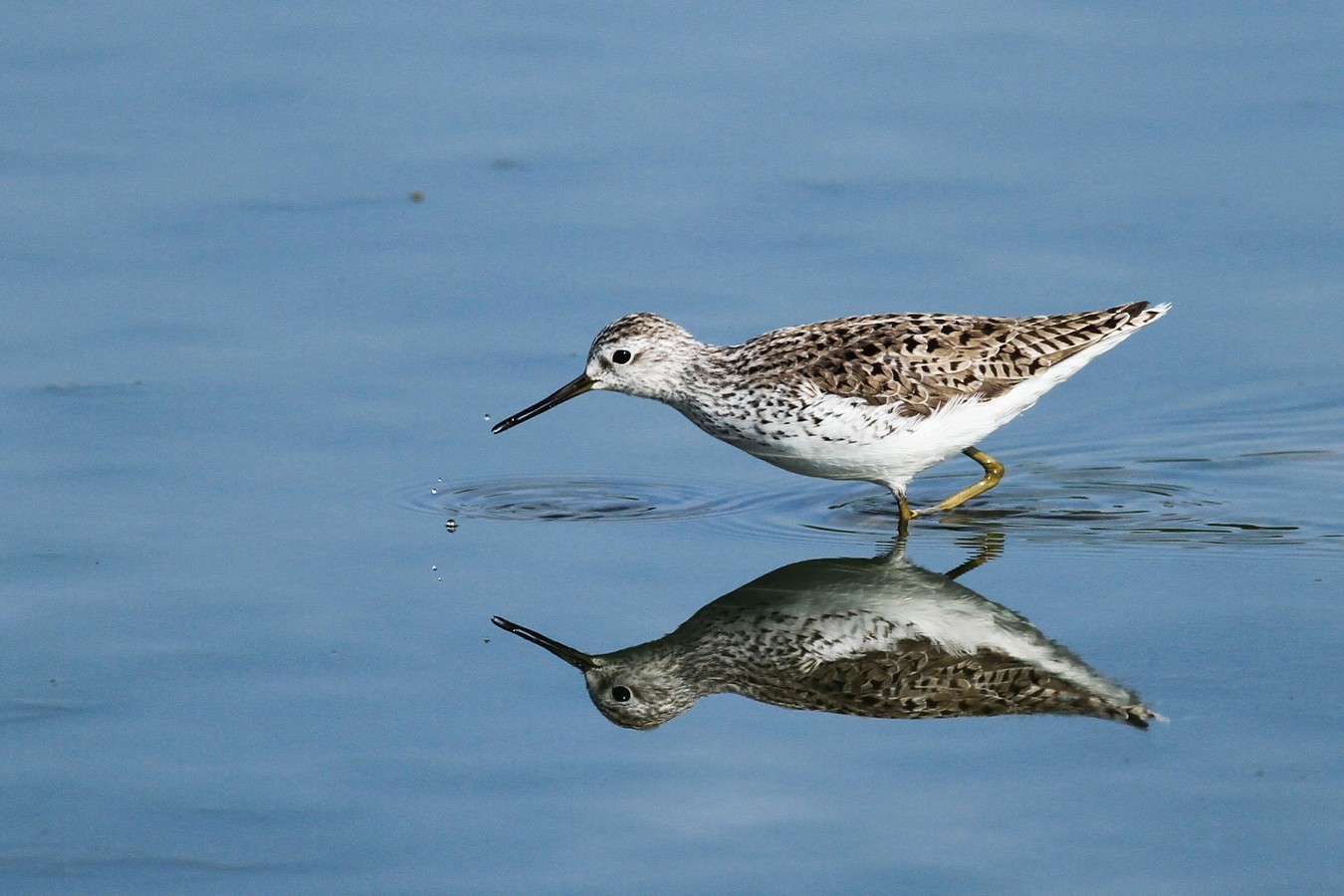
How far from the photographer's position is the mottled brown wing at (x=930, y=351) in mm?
10648

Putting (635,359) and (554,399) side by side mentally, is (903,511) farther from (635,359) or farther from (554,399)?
(554,399)

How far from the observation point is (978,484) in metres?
11.2

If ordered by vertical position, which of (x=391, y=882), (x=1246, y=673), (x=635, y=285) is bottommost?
(x=391, y=882)

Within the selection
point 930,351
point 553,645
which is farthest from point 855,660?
point 930,351

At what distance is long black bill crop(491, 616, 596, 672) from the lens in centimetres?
880

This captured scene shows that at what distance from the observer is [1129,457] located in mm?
11250

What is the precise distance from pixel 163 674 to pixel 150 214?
227 inches

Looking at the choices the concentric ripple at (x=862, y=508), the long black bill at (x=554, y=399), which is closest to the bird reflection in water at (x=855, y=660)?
the concentric ripple at (x=862, y=508)

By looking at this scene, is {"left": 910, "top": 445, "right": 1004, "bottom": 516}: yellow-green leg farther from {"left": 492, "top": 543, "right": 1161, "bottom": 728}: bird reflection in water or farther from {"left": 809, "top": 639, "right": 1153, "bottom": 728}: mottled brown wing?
{"left": 809, "top": 639, "right": 1153, "bottom": 728}: mottled brown wing

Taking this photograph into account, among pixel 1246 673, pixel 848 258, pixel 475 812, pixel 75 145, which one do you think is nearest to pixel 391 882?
pixel 475 812

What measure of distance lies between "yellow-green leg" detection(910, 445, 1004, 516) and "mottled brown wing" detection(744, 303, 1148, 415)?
50 cm

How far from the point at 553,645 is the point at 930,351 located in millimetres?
3026

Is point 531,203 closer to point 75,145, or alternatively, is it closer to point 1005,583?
point 75,145

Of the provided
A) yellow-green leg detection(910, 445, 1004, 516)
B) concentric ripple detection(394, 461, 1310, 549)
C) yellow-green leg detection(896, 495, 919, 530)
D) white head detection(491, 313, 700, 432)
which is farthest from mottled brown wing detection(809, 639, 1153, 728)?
white head detection(491, 313, 700, 432)
